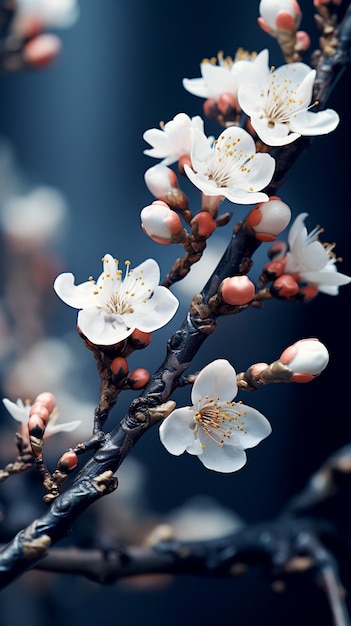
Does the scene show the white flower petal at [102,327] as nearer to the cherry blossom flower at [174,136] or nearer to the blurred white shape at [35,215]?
the cherry blossom flower at [174,136]

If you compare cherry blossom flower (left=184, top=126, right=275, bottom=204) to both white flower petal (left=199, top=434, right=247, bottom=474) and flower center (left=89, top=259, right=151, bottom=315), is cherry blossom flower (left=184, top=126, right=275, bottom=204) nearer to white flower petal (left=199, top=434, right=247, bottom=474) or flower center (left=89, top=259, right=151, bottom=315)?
flower center (left=89, top=259, right=151, bottom=315)

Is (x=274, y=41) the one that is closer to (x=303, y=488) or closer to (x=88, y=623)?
(x=303, y=488)

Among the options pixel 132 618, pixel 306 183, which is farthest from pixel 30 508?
pixel 306 183

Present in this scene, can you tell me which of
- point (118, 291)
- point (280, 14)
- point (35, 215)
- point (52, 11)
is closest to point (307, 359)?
point (118, 291)

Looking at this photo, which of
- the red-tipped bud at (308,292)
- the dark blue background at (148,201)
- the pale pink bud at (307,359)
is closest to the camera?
the pale pink bud at (307,359)

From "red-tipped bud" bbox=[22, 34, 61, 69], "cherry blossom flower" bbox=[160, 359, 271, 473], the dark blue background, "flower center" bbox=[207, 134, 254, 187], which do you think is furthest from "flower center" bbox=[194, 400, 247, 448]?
"red-tipped bud" bbox=[22, 34, 61, 69]

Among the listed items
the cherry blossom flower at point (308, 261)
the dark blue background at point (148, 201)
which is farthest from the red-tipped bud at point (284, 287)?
the dark blue background at point (148, 201)
